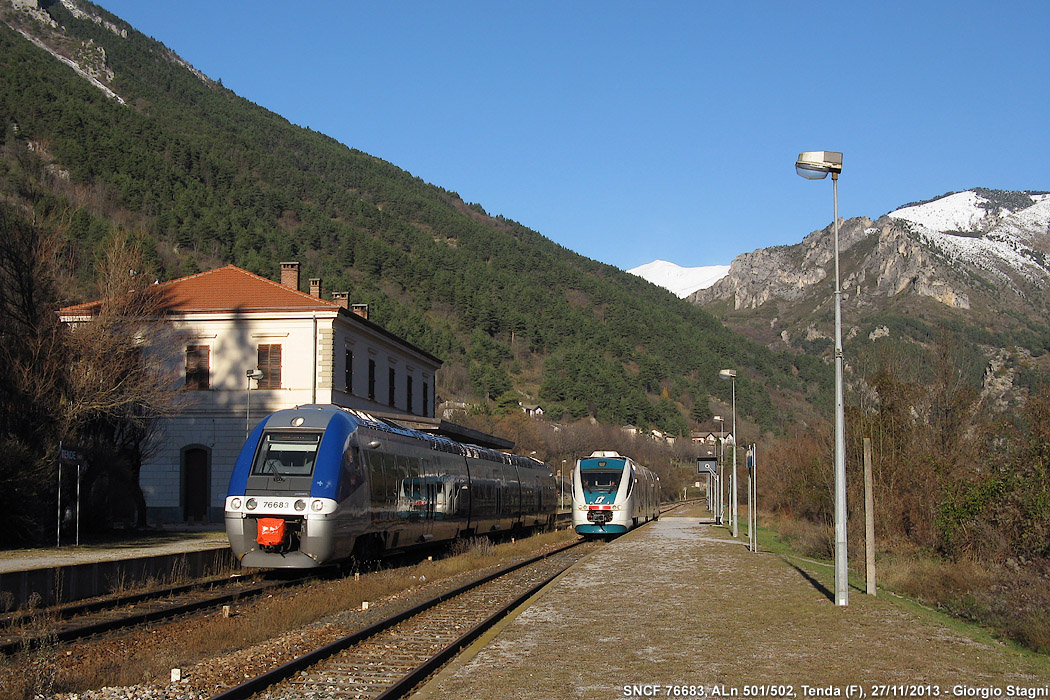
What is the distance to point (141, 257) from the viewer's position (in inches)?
1345

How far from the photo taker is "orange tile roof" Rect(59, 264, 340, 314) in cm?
4075

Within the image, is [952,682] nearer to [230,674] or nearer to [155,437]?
[230,674]

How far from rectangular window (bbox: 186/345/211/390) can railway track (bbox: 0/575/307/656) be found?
24.2 m

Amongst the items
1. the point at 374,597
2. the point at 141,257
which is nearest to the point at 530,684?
the point at 374,597

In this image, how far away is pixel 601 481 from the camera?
34.9 m

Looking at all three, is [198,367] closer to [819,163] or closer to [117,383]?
[117,383]

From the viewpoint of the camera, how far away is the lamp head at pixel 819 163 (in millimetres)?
14703

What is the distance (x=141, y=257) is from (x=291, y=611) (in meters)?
24.9

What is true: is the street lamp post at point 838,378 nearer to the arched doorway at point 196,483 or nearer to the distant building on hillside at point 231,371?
the distant building on hillside at point 231,371

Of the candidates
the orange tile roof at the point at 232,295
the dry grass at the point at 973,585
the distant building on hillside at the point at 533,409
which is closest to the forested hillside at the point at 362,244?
the distant building on hillside at the point at 533,409

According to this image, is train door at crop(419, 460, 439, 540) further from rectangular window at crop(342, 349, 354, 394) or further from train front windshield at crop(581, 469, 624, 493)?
rectangular window at crop(342, 349, 354, 394)

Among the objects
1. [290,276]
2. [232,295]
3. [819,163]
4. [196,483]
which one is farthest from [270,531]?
[290,276]

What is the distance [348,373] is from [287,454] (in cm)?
2476

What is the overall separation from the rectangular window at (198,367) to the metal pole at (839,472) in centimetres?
3112
